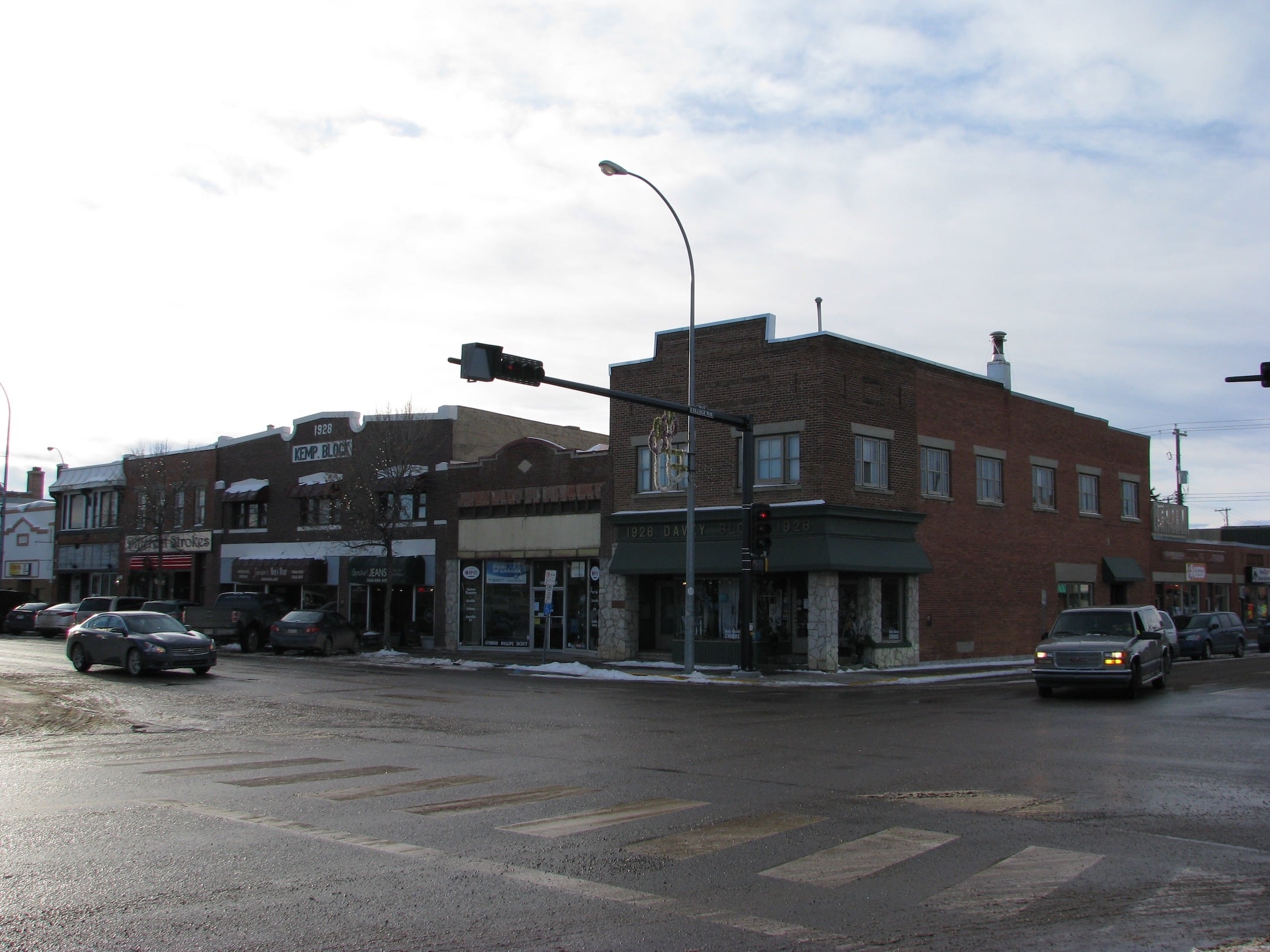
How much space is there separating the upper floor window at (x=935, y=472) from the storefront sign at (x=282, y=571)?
76.0 ft

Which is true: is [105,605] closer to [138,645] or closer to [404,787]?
[138,645]

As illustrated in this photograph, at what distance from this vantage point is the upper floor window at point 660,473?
31.2m

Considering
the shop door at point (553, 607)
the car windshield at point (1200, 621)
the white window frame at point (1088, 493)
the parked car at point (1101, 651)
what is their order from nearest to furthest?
the parked car at point (1101, 651)
the shop door at point (553, 607)
the car windshield at point (1200, 621)
the white window frame at point (1088, 493)

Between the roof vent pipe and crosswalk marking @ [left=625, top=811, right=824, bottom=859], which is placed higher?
the roof vent pipe

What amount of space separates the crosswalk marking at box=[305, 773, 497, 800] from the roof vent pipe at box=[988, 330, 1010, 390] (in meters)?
28.3

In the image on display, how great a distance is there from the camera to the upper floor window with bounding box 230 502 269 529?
4597 centimetres

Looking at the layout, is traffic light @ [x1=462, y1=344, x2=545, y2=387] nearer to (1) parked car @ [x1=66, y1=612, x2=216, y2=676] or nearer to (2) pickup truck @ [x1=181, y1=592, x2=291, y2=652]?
(1) parked car @ [x1=66, y1=612, x2=216, y2=676]

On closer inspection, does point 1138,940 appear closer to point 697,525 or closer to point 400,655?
point 697,525

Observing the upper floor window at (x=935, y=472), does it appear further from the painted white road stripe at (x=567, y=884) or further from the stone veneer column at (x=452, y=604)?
the painted white road stripe at (x=567, y=884)

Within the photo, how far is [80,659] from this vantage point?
25891 mm

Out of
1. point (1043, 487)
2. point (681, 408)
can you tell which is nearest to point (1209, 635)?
point (1043, 487)

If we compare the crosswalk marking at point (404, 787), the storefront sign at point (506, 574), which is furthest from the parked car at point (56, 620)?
the crosswalk marking at point (404, 787)

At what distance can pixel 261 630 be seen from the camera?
37031 mm

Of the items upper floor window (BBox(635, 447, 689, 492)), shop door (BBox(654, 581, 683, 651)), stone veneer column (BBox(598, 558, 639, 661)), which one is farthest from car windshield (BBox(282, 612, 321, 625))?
upper floor window (BBox(635, 447, 689, 492))
